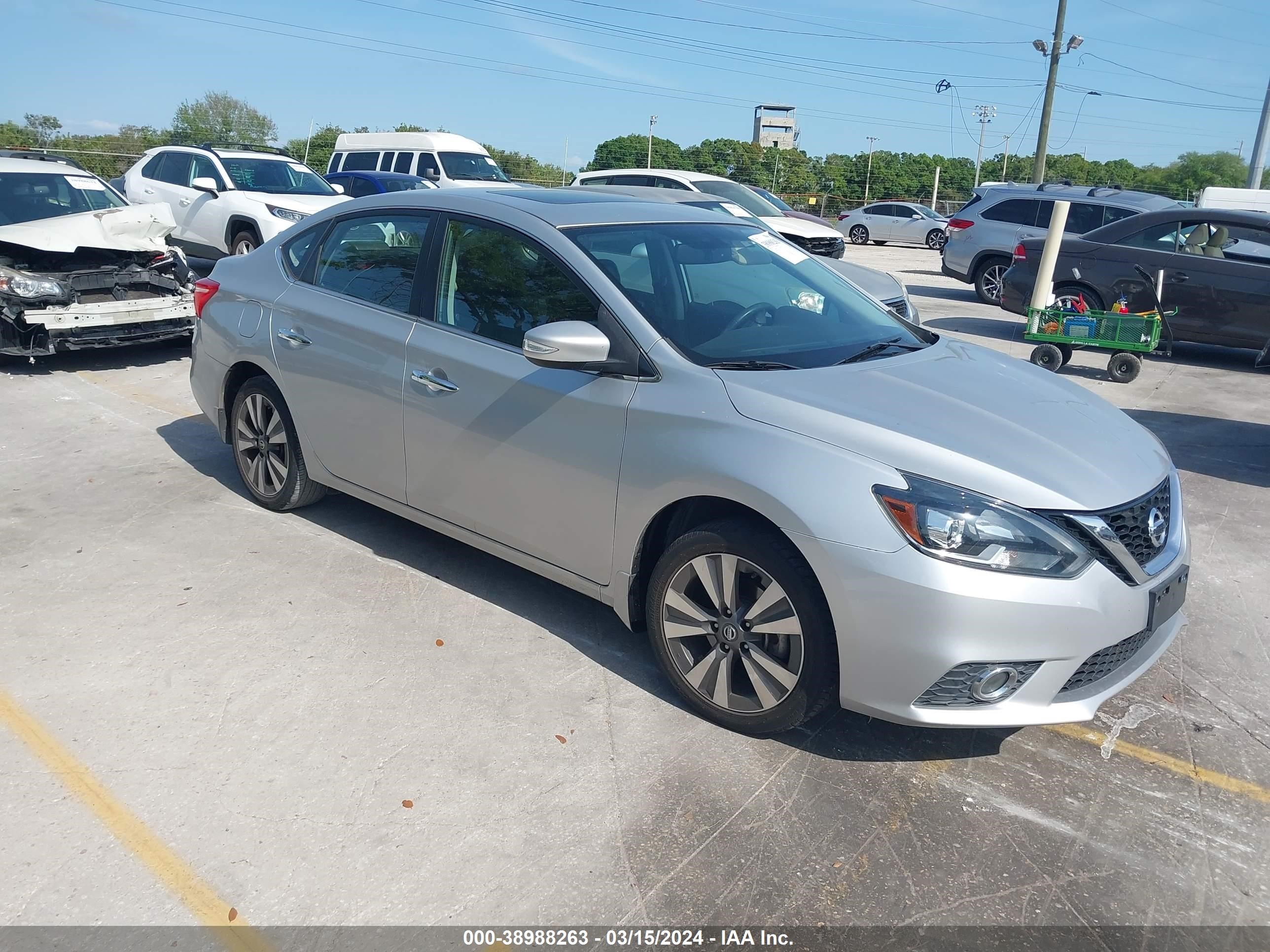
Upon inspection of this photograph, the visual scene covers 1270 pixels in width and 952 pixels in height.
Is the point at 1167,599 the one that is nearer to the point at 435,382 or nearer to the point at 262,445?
the point at 435,382

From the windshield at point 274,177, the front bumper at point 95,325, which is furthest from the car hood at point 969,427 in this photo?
the windshield at point 274,177

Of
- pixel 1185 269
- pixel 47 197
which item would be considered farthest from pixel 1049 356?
pixel 47 197

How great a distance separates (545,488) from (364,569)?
4.53ft

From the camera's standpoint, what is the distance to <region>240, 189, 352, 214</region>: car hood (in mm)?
13031

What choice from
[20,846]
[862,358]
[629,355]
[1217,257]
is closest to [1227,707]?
[862,358]

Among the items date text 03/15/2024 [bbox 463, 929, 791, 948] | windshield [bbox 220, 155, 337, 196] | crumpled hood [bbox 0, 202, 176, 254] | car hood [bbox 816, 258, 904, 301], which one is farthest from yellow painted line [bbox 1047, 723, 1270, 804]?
windshield [bbox 220, 155, 337, 196]

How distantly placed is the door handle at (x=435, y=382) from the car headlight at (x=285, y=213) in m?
9.59

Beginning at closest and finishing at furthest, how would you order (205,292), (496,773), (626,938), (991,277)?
(626,938) → (496,773) → (205,292) → (991,277)

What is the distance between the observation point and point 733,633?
3418mm

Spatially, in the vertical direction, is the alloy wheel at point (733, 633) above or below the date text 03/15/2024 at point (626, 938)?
above

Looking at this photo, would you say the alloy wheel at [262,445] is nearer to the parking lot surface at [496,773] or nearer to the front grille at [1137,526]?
the parking lot surface at [496,773]

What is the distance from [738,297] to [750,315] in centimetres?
15

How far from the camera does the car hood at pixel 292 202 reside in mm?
13031

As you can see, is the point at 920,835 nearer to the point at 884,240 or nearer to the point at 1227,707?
the point at 1227,707
